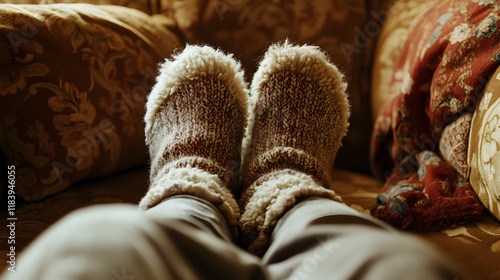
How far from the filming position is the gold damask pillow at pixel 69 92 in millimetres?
704

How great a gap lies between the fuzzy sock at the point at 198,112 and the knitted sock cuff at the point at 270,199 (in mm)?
83

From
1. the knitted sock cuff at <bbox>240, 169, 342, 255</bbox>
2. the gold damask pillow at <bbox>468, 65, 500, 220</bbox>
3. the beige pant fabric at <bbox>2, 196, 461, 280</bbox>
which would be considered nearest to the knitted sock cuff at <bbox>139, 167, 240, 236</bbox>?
the knitted sock cuff at <bbox>240, 169, 342, 255</bbox>

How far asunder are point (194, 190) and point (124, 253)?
0.24 m

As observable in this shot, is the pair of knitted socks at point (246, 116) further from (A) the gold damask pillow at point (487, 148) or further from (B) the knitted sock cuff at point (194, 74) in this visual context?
(A) the gold damask pillow at point (487, 148)

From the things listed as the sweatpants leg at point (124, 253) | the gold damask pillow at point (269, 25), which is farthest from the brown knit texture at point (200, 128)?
the sweatpants leg at point (124, 253)

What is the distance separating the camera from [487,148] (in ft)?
2.10

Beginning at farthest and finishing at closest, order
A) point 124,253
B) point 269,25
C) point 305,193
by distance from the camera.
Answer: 1. point 269,25
2. point 305,193
3. point 124,253

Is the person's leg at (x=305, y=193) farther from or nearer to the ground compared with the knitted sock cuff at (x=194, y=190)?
farther from the ground

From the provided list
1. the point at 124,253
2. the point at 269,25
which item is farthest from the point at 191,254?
the point at 269,25

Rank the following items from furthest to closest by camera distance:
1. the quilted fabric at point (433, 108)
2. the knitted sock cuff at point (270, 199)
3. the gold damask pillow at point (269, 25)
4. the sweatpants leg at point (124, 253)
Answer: the gold damask pillow at point (269, 25) → the quilted fabric at point (433, 108) → the knitted sock cuff at point (270, 199) → the sweatpants leg at point (124, 253)

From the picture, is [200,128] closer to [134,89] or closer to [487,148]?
[134,89]

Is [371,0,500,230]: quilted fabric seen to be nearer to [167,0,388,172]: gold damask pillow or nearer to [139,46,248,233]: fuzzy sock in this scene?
[167,0,388,172]: gold damask pillow

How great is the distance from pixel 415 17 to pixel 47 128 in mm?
652

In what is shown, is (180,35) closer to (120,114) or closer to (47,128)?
(120,114)
